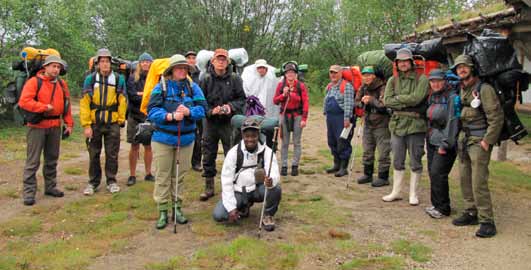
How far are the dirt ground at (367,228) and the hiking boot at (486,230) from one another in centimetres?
7

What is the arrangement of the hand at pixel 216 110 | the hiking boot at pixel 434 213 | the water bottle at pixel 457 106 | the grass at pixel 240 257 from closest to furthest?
the grass at pixel 240 257, the water bottle at pixel 457 106, the hiking boot at pixel 434 213, the hand at pixel 216 110

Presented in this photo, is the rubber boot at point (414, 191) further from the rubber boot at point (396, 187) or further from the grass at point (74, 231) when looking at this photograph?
the grass at point (74, 231)

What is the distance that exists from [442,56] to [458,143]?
4.91 feet

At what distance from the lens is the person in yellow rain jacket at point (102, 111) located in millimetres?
6461

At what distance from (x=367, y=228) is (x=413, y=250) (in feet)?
2.54

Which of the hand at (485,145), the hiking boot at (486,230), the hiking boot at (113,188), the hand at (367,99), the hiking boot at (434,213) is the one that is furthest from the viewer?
the hand at (367,99)

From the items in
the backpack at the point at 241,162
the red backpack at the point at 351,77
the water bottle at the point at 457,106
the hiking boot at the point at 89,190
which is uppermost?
the red backpack at the point at 351,77

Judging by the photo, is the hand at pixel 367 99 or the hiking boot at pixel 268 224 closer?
the hiking boot at pixel 268 224

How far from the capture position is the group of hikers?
17.0 feet

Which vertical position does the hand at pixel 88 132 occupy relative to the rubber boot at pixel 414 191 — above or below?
above

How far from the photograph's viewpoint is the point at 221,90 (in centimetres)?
630

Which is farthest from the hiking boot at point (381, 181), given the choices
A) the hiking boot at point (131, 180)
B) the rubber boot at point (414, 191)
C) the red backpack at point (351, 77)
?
the hiking boot at point (131, 180)

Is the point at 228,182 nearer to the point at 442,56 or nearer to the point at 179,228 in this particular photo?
the point at 179,228

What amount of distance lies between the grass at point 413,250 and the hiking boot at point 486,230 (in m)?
0.77
